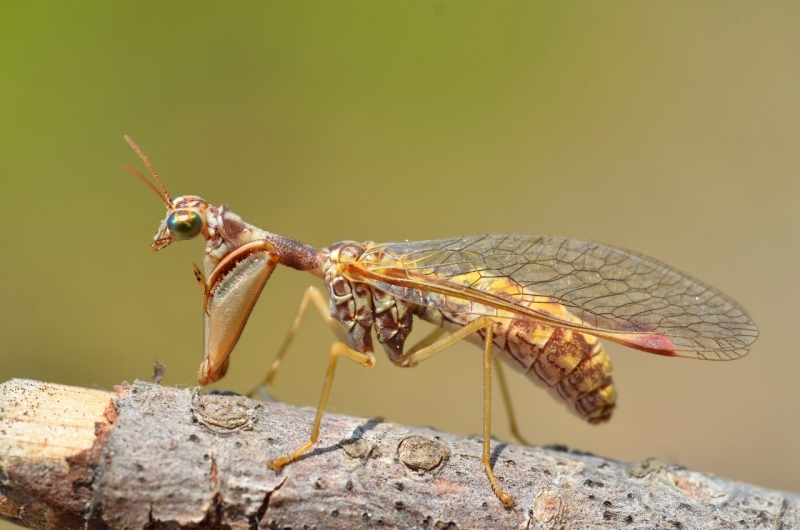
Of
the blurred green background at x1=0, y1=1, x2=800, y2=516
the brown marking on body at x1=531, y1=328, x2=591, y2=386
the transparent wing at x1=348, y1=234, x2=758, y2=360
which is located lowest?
the brown marking on body at x1=531, y1=328, x2=591, y2=386

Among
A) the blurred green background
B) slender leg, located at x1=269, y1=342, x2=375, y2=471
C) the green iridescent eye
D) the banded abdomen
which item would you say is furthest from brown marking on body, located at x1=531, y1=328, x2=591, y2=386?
the blurred green background

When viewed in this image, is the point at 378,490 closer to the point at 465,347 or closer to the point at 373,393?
the point at 373,393

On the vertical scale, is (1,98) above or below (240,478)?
above

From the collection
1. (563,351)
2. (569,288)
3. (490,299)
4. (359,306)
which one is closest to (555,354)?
(563,351)

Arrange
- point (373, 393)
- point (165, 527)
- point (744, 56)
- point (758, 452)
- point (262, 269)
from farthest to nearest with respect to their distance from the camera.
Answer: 1. point (744, 56)
2. point (373, 393)
3. point (758, 452)
4. point (262, 269)
5. point (165, 527)

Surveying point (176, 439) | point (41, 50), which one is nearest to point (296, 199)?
point (41, 50)

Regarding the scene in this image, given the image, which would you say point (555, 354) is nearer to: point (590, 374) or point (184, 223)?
point (590, 374)

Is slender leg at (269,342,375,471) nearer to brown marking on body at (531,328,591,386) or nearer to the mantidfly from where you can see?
the mantidfly
